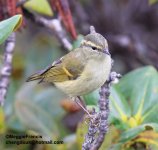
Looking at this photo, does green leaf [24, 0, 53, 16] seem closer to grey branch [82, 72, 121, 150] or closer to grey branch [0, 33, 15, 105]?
grey branch [0, 33, 15, 105]

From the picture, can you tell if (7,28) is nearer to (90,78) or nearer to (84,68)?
(90,78)

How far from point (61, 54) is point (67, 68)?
1.62m

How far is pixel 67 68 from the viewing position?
3.66m

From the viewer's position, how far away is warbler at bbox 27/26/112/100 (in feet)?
10.9

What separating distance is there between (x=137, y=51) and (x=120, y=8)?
704 millimetres

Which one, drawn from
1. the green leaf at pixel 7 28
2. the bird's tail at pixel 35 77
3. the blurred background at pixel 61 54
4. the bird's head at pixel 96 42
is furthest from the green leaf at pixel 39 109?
the green leaf at pixel 7 28

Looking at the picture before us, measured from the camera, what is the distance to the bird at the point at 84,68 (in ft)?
10.9

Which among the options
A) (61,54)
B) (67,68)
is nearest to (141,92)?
(67,68)

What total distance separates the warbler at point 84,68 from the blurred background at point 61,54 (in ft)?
0.47

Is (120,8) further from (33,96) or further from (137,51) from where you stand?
(33,96)

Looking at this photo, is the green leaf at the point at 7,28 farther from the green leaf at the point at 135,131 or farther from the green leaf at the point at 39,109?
the green leaf at the point at 39,109

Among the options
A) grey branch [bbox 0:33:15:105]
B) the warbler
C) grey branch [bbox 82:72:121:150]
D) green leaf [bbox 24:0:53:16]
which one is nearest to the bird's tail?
the warbler

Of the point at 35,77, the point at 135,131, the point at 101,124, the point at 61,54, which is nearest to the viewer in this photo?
the point at 101,124

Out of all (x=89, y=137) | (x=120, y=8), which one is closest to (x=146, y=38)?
(x=120, y=8)
